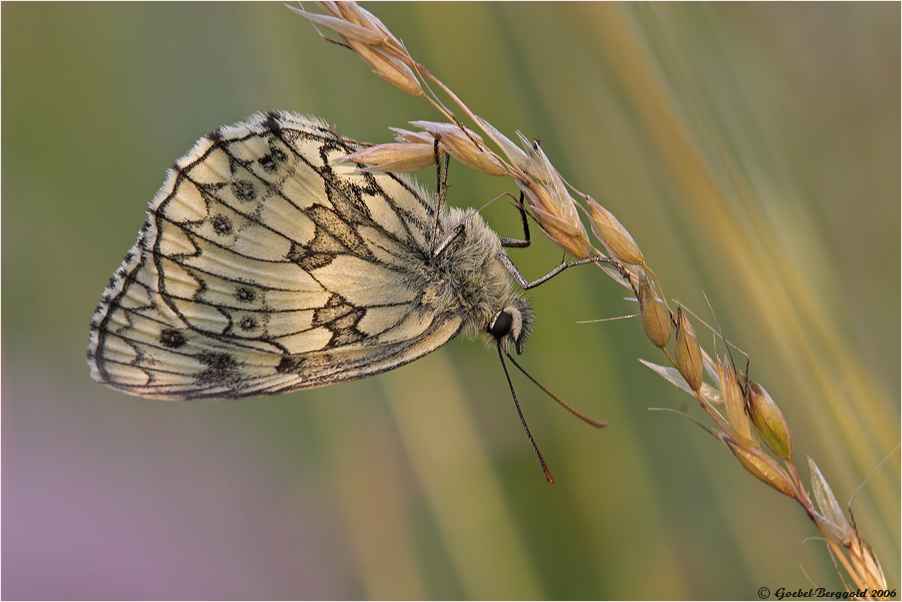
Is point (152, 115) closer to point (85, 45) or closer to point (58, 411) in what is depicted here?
point (85, 45)

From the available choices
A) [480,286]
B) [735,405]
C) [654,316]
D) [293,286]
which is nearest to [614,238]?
[654,316]

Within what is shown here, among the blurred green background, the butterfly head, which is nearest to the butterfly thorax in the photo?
the butterfly head

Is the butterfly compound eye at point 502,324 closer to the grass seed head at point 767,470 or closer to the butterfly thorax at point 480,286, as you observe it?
the butterfly thorax at point 480,286

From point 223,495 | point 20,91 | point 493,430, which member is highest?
point 20,91

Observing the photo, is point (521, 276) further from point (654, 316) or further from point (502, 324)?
point (654, 316)

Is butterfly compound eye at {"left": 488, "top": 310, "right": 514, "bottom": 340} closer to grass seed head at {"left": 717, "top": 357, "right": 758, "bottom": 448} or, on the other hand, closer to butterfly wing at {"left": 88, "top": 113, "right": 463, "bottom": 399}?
butterfly wing at {"left": 88, "top": 113, "right": 463, "bottom": 399}

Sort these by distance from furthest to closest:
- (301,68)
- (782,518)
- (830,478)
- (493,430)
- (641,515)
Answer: (301,68) < (493,430) < (641,515) < (782,518) < (830,478)

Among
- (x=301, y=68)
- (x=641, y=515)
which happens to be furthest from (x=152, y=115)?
(x=641, y=515)

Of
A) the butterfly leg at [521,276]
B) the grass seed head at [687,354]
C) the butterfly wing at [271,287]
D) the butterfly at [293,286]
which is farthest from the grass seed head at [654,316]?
A: the butterfly wing at [271,287]
